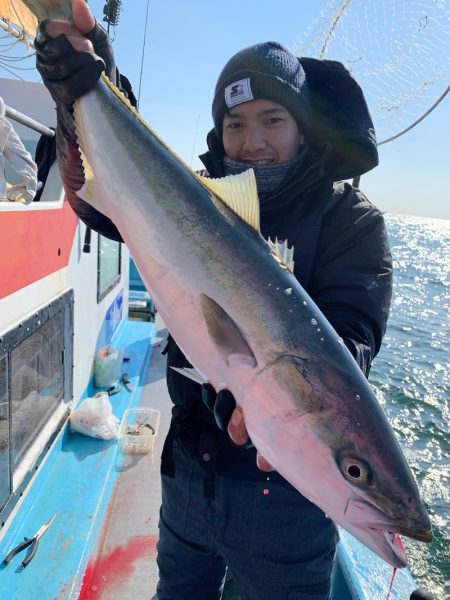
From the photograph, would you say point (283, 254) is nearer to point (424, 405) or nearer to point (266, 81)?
point (266, 81)

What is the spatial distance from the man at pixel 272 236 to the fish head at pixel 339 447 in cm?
19

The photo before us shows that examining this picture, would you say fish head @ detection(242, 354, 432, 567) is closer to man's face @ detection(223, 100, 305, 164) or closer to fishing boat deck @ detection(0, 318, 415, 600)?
man's face @ detection(223, 100, 305, 164)

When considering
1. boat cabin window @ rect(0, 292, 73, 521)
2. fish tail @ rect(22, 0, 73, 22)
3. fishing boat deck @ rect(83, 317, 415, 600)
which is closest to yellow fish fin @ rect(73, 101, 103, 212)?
fish tail @ rect(22, 0, 73, 22)

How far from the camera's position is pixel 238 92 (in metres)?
2.49

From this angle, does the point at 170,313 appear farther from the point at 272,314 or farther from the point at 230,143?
the point at 230,143

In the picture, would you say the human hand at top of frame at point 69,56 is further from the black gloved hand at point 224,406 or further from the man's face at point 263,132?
the black gloved hand at point 224,406

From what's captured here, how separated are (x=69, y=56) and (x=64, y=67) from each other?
57 millimetres

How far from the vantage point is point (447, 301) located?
26.9 m

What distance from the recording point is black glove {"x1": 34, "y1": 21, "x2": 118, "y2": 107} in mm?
2123

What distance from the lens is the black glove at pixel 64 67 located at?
2123 mm

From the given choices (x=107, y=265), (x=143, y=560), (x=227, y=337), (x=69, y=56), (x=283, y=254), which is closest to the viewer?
(x=227, y=337)

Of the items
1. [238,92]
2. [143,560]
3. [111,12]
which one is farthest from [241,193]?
[111,12]

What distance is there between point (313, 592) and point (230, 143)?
8.15 feet

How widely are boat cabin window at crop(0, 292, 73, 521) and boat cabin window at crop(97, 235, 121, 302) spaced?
5.65 ft
